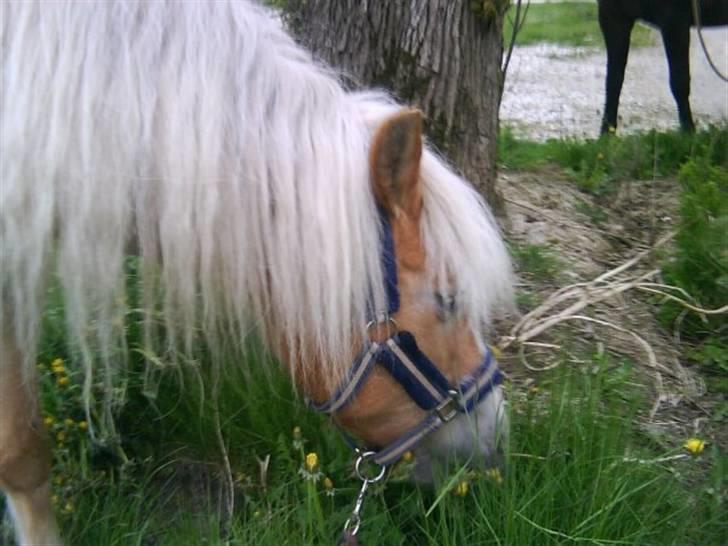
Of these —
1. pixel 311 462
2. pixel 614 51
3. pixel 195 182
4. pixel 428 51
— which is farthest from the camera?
pixel 614 51

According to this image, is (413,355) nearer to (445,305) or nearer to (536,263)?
(445,305)

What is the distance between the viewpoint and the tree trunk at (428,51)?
9.84 feet

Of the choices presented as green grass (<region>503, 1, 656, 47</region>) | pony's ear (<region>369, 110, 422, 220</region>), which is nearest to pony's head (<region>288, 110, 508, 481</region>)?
pony's ear (<region>369, 110, 422, 220</region>)

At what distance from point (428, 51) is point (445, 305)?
1438 mm

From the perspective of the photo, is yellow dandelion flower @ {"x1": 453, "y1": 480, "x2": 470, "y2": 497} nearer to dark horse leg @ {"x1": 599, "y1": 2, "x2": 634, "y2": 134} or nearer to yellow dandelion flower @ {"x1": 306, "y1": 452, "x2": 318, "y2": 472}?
yellow dandelion flower @ {"x1": 306, "y1": 452, "x2": 318, "y2": 472}

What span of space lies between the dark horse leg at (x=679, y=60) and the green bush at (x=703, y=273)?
214 centimetres

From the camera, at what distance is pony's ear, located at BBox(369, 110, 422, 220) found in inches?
65.6

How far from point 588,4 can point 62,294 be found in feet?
33.5

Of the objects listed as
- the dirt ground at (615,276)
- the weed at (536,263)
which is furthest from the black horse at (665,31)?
the weed at (536,263)

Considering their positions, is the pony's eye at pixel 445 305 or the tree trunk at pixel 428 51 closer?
the pony's eye at pixel 445 305

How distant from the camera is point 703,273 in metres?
3.08

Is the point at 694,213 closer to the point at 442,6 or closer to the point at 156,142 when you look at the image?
the point at 442,6

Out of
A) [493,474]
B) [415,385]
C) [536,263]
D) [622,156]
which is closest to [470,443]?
[493,474]

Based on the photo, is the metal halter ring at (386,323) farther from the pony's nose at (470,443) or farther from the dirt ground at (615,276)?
the dirt ground at (615,276)
